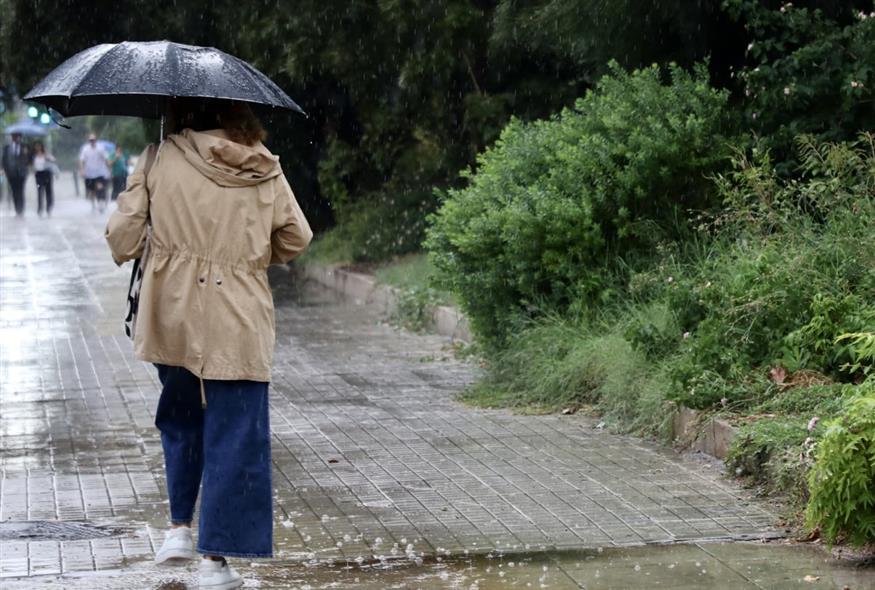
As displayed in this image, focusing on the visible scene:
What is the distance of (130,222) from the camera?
215 inches

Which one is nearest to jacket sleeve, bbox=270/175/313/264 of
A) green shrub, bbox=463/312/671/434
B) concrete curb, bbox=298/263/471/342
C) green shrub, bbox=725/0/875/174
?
green shrub, bbox=463/312/671/434

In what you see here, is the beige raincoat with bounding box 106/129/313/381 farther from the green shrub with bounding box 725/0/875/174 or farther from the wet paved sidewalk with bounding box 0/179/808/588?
the green shrub with bounding box 725/0/875/174

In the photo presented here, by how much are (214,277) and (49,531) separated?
1.61 metres

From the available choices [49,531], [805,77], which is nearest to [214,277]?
[49,531]

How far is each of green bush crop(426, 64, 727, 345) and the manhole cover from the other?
4154 millimetres

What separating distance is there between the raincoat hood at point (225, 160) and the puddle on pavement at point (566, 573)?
1.51m

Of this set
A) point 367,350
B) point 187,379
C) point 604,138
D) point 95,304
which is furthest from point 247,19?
point 187,379

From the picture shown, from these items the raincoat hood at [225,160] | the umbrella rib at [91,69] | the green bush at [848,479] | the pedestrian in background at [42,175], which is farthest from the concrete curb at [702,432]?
the pedestrian in background at [42,175]

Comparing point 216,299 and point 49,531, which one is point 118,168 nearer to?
point 49,531

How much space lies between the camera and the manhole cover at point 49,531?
6.24m

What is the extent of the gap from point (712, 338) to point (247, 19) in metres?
10.1

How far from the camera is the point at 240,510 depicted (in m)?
5.57

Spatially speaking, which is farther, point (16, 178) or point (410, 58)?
point (16, 178)

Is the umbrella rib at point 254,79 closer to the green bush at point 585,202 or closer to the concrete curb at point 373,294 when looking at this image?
the green bush at point 585,202
